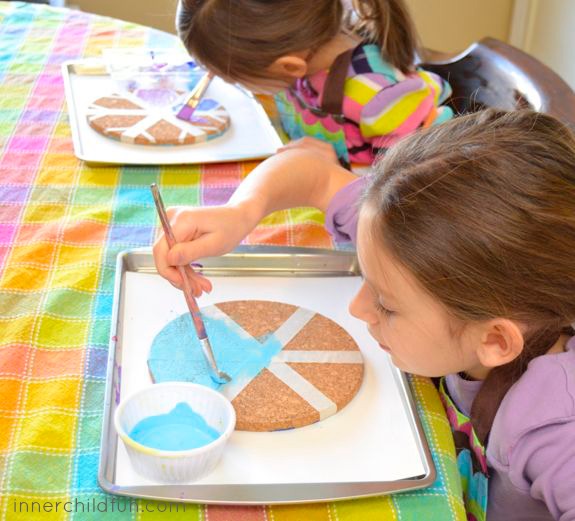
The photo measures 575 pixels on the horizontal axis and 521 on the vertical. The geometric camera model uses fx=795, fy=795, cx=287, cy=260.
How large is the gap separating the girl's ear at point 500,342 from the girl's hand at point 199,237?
11.5 inches

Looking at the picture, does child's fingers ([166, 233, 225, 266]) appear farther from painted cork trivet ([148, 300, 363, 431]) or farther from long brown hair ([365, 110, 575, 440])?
long brown hair ([365, 110, 575, 440])

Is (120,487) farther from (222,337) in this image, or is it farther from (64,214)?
(64,214)

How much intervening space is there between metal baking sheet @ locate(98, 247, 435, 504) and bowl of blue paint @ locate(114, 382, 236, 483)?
0.02m

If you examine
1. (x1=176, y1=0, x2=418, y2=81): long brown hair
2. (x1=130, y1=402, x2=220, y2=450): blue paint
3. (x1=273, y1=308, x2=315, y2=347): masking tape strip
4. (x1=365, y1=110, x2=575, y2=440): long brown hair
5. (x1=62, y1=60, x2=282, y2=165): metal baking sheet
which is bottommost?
(x1=62, y1=60, x2=282, y2=165): metal baking sheet

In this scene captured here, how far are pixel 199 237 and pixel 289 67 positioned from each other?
46 cm

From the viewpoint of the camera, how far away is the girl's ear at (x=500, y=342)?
0.70m

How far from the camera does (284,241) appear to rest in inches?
39.9

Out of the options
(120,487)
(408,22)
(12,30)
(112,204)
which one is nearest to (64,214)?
(112,204)

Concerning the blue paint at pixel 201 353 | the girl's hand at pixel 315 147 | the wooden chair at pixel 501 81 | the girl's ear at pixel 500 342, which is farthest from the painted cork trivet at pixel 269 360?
the wooden chair at pixel 501 81

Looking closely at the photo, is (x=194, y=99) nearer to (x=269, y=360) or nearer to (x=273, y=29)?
(x=273, y=29)

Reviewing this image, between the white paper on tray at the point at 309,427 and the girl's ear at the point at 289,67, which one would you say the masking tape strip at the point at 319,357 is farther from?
the girl's ear at the point at 289,67

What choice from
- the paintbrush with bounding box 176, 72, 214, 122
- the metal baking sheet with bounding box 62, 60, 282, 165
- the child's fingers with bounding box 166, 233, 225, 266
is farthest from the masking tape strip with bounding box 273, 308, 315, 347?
the paintbrush with bounding box 176, 72, 214, 122

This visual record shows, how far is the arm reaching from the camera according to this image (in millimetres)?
846

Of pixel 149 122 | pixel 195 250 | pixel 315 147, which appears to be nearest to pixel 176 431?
pixel 195 250
